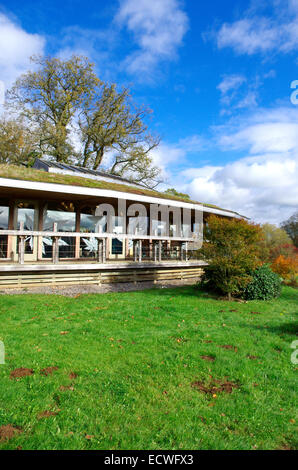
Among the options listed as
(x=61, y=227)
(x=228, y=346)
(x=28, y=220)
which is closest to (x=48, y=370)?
(x=228, y=346)

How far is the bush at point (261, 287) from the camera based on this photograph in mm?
9344

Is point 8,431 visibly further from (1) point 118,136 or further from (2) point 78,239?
(1) point 118,136

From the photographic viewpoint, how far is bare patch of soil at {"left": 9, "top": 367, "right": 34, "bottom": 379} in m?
3.62

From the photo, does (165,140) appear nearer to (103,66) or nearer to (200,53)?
(103,66)

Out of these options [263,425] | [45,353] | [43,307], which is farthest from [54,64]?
[263,425]

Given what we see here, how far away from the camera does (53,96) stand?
27.9 metres

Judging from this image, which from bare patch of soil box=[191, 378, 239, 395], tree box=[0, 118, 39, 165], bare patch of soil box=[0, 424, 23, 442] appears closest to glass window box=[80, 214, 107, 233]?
bare patch of soil box=[191, 378, 239, 395]

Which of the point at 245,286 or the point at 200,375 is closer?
the point at 200,375

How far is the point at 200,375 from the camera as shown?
151 inches

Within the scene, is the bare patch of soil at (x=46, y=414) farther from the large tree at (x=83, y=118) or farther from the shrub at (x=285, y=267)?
the large tree at (x=83, y=118)

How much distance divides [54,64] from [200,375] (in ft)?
103

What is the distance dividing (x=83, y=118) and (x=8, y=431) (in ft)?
103

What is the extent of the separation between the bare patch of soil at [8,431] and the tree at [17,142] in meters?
27.4

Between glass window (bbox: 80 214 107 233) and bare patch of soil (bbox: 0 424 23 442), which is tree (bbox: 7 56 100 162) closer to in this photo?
glass window (bbox: 80 214 107 233)
